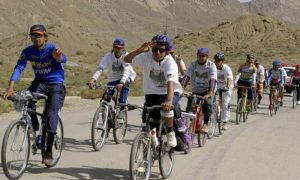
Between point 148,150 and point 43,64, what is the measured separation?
212cm

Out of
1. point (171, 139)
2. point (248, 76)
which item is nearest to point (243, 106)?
point (248, 76)

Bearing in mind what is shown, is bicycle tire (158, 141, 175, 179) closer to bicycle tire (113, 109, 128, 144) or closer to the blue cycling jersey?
the blue cycling jersey

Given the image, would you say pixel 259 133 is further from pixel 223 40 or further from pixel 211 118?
pixel 223 40

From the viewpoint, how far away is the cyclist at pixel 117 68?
11.1m

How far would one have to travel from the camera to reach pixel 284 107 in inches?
917

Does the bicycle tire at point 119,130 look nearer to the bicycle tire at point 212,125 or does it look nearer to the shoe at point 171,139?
the bicycle tire at point 212,125

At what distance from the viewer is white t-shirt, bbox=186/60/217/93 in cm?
1179

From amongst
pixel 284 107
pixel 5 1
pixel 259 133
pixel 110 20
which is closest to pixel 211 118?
pixel 259 133

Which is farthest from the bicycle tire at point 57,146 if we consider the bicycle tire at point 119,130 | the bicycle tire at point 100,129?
the bicycle tire at point 119,130

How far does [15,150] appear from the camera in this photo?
7652 mm

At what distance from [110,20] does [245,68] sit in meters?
177

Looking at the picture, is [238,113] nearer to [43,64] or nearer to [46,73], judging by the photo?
[46,73]

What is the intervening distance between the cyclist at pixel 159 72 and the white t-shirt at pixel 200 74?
333 cm

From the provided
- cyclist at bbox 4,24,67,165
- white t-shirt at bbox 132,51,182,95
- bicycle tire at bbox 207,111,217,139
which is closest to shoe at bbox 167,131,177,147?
white t-shirt at bbox 132,51,182,95
